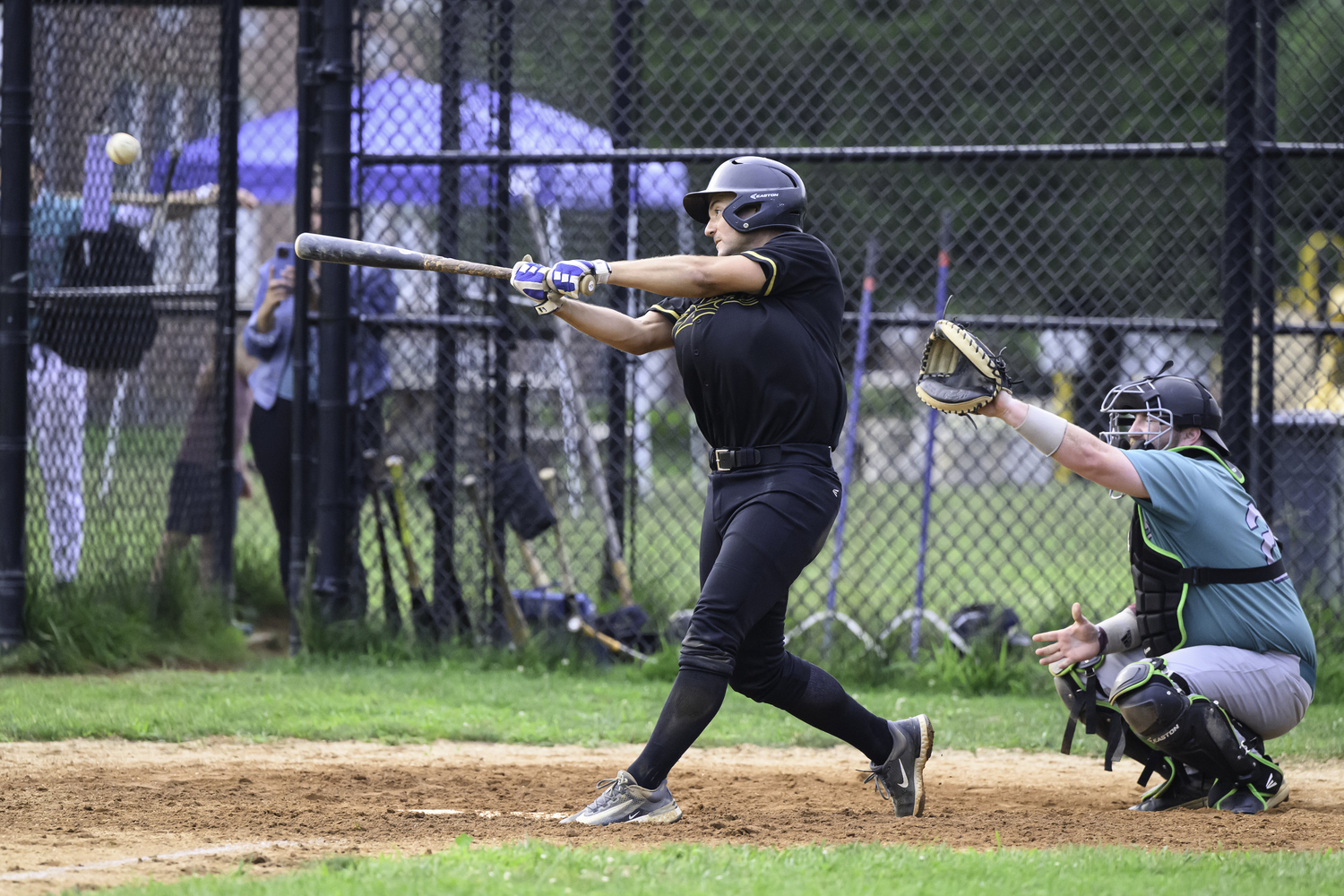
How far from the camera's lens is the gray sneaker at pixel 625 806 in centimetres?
360

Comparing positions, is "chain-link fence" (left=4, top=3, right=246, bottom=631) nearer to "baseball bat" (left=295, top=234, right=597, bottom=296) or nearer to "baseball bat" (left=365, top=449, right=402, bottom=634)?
"baseball bat" (left=365, top=449, right=402, bottom=634)

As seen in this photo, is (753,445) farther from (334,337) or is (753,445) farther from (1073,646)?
(334,337)

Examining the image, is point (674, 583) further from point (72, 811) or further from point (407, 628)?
point (72, 811)

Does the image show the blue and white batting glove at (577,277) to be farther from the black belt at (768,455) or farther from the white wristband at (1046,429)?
the white wristband at (1046,429)

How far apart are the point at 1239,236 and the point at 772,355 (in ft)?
11.0

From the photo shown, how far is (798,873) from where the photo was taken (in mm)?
3021

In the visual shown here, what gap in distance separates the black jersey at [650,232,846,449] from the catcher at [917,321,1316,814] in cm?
32

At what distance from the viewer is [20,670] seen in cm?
616

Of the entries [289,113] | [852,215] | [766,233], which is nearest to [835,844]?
[766,233]

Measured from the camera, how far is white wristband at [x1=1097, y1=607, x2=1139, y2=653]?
434cm

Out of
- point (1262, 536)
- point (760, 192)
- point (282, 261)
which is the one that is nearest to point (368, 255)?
point (760, 192)

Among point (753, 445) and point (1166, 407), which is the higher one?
point (1166, 407)

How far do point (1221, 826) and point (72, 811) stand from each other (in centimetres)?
331

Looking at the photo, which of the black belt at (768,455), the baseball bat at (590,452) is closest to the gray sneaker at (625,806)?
the black belt at (768,455)
